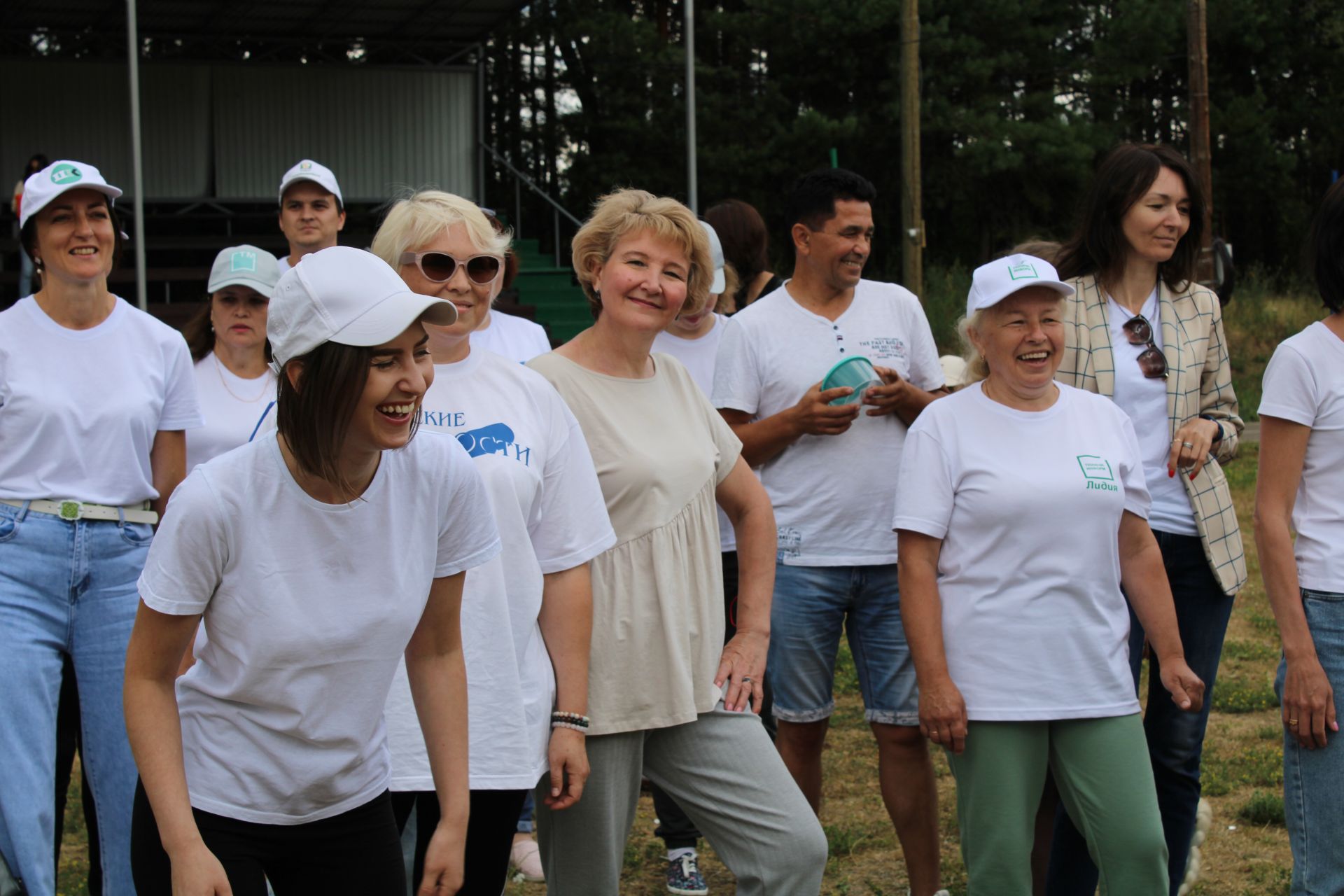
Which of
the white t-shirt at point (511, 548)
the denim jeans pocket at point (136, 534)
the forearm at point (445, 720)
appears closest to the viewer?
the forearm at point (445, 720)

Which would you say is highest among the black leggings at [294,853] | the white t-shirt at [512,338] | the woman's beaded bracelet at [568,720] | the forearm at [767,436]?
the white t-shirt at [512,338]

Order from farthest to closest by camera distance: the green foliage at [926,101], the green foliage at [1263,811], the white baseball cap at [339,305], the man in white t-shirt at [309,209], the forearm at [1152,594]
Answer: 1. the green foliage at [926,101]
2. the man in white t-shirt at [309,209]
3. the green foliage at [1263,811]
4. the forearm at [1152,594]
5. the white baseball cap at [339,305]

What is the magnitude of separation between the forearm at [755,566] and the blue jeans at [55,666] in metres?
1.59

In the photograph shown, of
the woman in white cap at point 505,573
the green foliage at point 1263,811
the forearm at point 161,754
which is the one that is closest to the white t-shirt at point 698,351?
the woman in white cap at point 505,573

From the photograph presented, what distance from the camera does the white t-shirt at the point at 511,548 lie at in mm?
2977

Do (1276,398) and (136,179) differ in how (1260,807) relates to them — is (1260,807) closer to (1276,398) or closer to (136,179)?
(1276,398)

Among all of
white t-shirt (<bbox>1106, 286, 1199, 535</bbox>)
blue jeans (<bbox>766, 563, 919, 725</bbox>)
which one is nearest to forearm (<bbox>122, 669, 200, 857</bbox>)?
blue jeans (<bbox>766, 563, 919, 725</bbox>)

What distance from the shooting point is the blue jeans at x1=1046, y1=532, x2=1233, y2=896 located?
392 centimetres

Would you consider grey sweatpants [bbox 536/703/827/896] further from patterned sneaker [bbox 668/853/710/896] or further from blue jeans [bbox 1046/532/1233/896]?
patterned sneaker [bbox 668/853/710/896]

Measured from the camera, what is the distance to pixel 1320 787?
345cm

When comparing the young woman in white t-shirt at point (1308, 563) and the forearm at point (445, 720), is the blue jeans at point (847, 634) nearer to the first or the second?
the young woman in white t-shirt at point (1308, 563)

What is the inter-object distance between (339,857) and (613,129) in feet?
78.2

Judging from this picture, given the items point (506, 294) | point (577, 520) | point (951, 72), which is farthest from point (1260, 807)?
point (951, 72)

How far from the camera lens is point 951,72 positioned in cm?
2519
